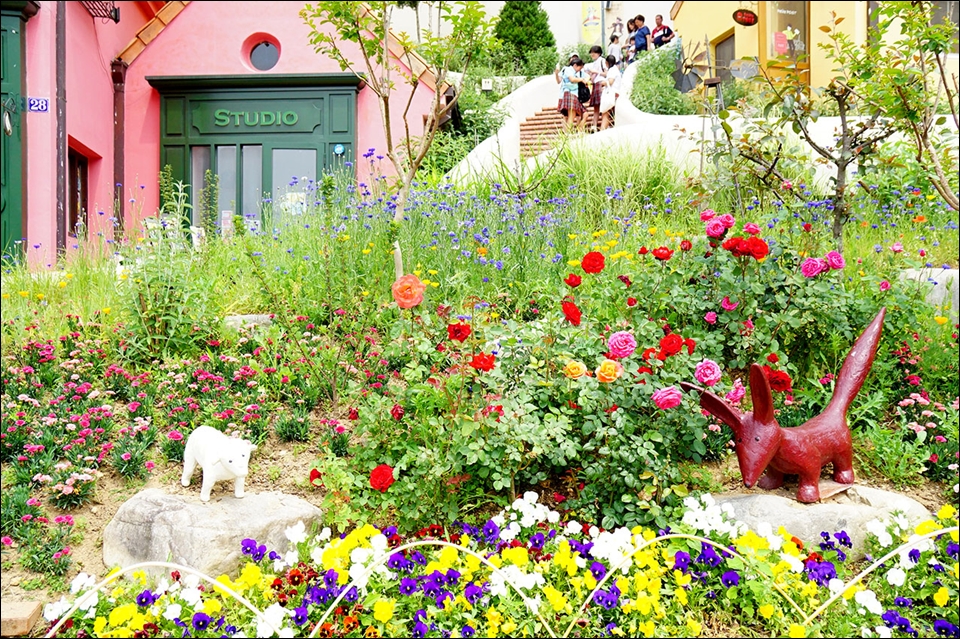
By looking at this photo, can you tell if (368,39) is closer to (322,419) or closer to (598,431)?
(322,419)

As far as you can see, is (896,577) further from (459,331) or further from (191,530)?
(191,530)

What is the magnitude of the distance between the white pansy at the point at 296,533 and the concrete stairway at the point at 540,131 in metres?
4.87

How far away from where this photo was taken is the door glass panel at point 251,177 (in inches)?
164

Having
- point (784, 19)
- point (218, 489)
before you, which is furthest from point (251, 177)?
point (784, 19)

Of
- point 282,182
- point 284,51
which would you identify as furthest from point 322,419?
point 284,51

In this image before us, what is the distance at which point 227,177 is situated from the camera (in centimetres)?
425

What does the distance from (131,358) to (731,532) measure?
287 centimetres

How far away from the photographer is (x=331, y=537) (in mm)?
2836

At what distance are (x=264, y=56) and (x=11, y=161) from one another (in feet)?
7.26

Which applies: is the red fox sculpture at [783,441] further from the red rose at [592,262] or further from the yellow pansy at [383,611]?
the yellow pansy at [383,611]

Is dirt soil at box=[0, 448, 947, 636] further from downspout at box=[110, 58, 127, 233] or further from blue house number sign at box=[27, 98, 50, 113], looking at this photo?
blue house number sign at box=[27, 98, 50, 113]

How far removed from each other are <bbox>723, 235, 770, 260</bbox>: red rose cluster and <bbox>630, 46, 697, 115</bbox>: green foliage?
7.23 m

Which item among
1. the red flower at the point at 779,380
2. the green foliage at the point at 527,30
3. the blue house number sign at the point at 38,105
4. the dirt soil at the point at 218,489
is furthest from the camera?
the green foliage at the point at 527,30

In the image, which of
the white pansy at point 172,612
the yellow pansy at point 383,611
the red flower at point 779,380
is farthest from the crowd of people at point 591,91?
the white pansy at point 172,612
